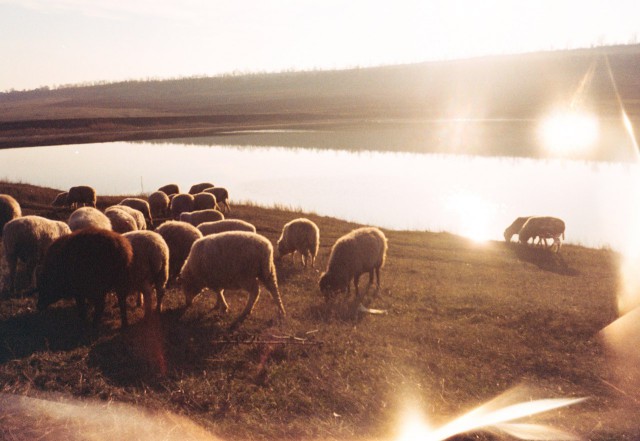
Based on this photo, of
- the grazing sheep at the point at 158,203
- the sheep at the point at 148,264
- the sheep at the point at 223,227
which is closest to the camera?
the sheep at the point at 148,264

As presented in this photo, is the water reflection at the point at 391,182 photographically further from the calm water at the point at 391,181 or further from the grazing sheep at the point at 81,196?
the grazing sheep at the point at 81,196

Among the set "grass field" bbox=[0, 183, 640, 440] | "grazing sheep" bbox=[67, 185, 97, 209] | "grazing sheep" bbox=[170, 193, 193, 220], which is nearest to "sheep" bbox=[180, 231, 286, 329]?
"grass field" bbox=[0, 183, 640, 440]

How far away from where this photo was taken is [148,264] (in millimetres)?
9422

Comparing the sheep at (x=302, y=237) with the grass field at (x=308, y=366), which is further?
the sheep at (x=302, y=237)

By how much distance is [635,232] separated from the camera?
27.0 meters

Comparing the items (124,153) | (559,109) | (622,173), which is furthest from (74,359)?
(559,109)

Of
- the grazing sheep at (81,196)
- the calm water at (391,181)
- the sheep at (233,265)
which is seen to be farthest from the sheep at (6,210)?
the calm water at (391,181)

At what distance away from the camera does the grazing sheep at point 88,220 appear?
12.4 metres

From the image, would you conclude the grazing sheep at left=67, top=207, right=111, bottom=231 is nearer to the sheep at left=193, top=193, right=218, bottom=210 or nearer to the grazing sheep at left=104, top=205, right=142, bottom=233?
the grazing sheep at left=104, top=205, right=142, bottom=233

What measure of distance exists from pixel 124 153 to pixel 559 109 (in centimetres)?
9577

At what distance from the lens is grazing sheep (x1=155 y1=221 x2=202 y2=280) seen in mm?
11492

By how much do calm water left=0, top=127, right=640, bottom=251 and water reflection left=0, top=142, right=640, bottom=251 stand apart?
8 centimetres

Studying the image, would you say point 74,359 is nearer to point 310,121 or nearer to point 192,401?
point 192,401

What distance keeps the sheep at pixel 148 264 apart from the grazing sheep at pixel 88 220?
3207 millimetres
